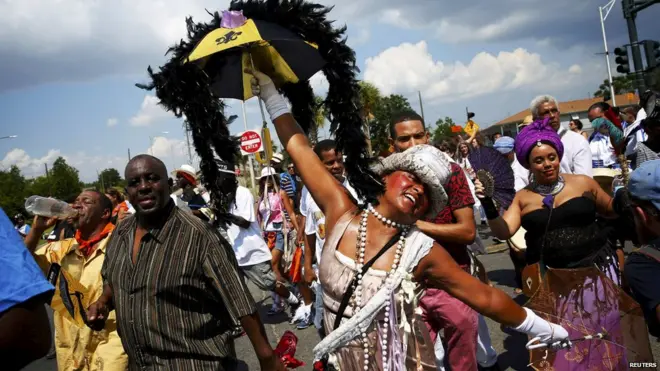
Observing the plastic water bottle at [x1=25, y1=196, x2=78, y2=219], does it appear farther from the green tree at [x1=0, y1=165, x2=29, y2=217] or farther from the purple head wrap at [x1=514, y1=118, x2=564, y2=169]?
the green tree at [x1=0, y1=165, x2=29, y2=217]

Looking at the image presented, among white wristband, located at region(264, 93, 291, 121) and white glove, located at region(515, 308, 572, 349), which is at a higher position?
white wristband, located at region(264, 93, 291, 121)

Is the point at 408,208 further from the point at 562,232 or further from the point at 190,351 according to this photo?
the point at 562,232

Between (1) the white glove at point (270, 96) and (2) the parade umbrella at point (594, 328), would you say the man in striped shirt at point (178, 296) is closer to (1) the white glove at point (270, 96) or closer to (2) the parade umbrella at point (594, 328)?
(1) the white glove at point (270, 96)

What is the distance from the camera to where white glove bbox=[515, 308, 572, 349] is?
2.36 meters

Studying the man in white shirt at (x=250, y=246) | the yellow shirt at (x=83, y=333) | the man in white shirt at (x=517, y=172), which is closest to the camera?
the yellow shirt at (x=83, y=333)

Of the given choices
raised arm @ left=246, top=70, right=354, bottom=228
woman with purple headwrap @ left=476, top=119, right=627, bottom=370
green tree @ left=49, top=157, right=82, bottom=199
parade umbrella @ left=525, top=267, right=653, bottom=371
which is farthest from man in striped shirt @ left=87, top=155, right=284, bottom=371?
green tree @ left=49, top=157, right=82, bottom=199

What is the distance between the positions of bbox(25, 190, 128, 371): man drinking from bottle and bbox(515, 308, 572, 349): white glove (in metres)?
2.76

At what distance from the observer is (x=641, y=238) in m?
2.43

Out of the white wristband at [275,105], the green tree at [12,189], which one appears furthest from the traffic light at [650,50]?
the green tree at [12,189]

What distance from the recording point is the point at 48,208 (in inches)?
176

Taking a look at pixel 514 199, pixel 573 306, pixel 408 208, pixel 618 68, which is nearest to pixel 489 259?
pixel 514 199

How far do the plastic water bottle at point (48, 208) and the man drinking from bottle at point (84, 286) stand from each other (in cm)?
18

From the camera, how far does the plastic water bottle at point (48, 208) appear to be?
169 inches

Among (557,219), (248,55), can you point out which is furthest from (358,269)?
(557,219)
